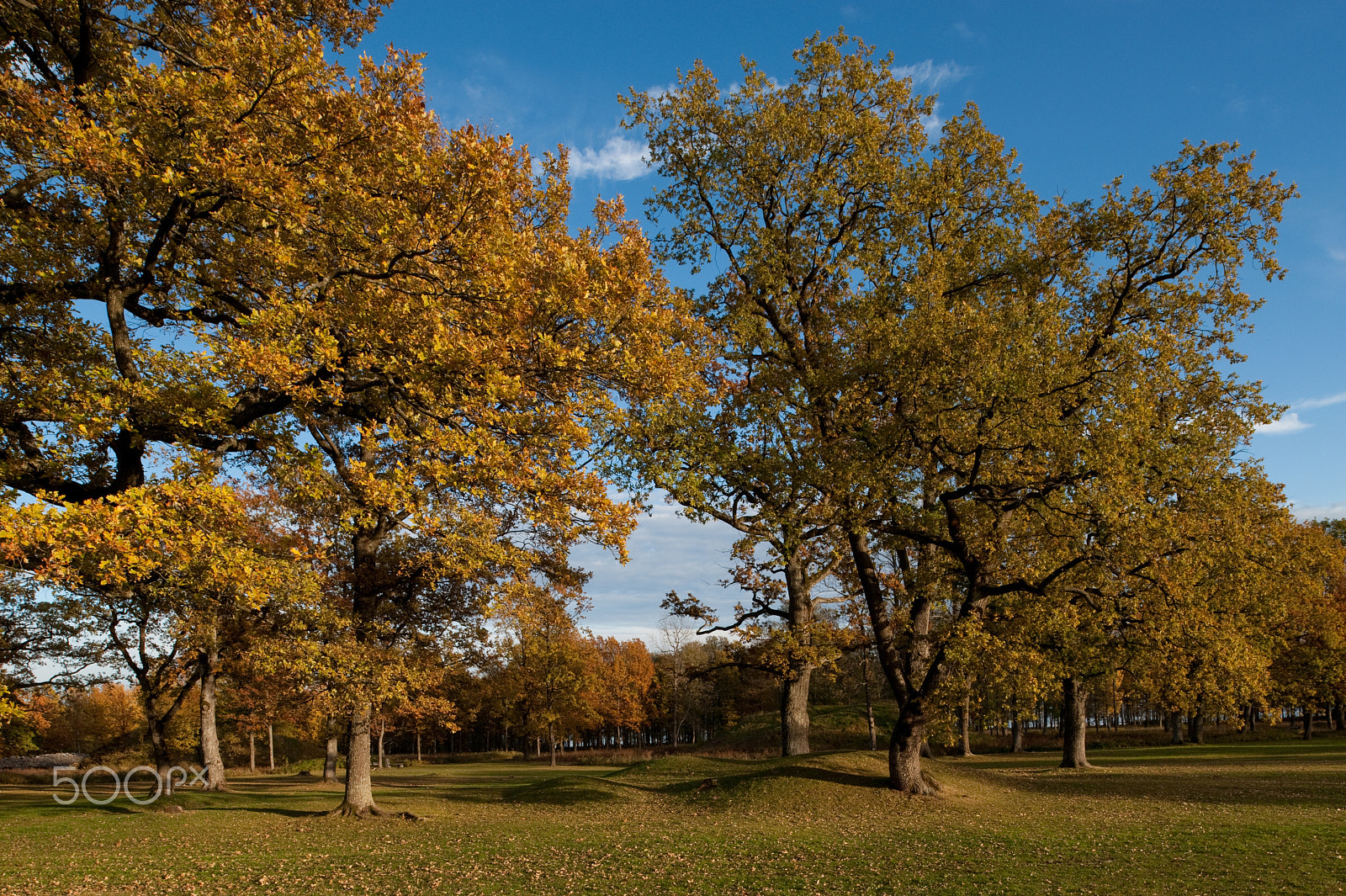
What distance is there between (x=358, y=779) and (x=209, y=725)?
15096 millimetres

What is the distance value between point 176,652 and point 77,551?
81.8 feet

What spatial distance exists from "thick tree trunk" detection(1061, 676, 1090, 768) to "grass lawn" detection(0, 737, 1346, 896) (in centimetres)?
510

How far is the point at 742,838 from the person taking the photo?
52.1 feet

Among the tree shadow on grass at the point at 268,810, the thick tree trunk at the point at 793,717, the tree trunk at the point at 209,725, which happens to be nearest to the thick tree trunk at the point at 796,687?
the thick tree trunk at the point at 793,717

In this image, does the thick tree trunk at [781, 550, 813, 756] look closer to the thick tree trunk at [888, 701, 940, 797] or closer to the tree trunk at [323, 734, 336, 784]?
the thick tree trunk at [888, 701, 940, 797]

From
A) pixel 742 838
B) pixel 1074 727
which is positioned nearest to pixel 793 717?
pixel 742 838

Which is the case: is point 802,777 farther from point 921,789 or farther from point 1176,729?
point 1176,729

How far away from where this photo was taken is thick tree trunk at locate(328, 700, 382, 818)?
69.3ft

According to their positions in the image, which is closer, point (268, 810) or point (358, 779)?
point (358, 779)

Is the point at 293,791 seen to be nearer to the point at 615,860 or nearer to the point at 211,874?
the point at 211,874

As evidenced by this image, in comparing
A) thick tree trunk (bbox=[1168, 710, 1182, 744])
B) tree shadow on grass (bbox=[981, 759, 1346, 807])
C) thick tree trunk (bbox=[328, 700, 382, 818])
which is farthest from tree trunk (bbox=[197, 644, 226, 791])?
thick tree trunk (bbox=[1168, 710, 1182, 744])

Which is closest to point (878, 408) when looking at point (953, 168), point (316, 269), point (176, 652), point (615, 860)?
point (953, 168)

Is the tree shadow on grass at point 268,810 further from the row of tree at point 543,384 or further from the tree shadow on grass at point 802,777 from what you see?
the tree shadow on grass at point 802,777

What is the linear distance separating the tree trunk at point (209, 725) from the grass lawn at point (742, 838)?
3.31 m
